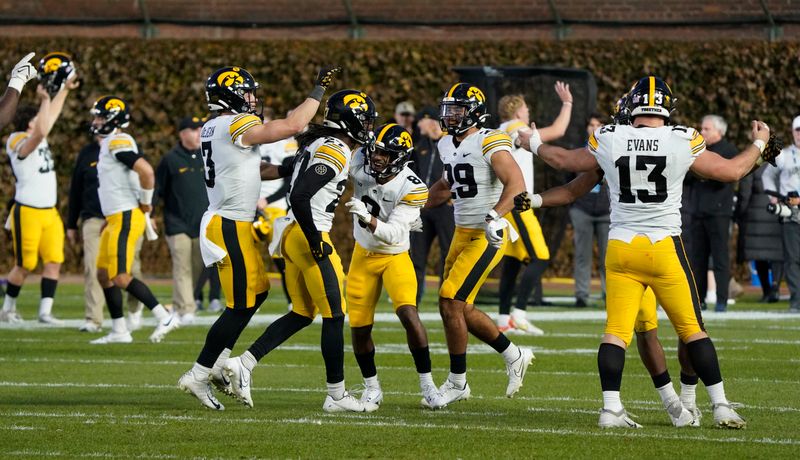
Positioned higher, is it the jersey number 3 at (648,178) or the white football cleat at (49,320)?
the jersey number 3 at (648,178)

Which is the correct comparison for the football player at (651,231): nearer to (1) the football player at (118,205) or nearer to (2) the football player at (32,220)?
(1) the football player at (118,205)

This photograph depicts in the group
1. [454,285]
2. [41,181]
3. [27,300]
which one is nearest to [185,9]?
[27,300]

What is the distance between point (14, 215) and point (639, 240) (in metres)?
8.43

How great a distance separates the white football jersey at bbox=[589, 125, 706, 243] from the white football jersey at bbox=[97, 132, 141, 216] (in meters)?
5.70

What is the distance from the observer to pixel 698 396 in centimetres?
921

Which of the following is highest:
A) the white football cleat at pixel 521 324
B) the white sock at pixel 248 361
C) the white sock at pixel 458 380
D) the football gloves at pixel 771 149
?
the football gloves at pixel 771 149

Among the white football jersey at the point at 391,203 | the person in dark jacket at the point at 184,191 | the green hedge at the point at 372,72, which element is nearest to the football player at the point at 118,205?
the person in dark jacket at the point at 184,191

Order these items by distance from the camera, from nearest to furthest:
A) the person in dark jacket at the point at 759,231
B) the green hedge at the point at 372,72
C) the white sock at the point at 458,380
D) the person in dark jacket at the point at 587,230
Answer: the white sock at the point at 458,380, the person in dark jacket at the point at 587,230, the person in dark jacket at the point at 759,231, the green hedge at the point at 372,72

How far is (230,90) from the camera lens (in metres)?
8.64

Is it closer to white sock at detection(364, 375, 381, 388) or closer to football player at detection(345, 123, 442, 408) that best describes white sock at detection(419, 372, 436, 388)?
football player at detection(345, 123, 442, 408)

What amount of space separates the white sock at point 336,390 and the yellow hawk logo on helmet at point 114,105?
471 centimetres

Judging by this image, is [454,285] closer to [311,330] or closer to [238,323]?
[238,323]

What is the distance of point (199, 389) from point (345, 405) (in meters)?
0.83

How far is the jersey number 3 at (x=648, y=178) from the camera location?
25.1 ft
